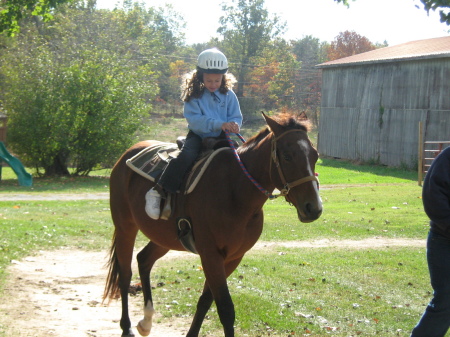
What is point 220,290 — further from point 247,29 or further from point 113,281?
point 247,29

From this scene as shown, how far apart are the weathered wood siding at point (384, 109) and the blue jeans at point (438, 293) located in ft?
83.8

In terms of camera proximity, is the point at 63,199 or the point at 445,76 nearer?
the point at 63,199

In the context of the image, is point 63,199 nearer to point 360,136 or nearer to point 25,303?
point 25,303

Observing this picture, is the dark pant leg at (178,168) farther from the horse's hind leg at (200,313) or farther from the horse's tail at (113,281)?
the horse's tail at (113,281)

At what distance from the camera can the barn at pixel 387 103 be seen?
29.5 metres

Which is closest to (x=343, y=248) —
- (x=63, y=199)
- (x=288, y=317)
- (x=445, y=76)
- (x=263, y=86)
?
(x=288, y=317)

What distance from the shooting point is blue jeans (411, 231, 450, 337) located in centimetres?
445

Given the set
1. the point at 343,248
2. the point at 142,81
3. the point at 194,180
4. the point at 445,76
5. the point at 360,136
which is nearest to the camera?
the point at 194,180

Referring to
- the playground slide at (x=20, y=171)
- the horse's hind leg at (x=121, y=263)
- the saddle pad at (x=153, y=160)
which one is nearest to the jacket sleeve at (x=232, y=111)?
the saddle pad at (x=153, y=160)

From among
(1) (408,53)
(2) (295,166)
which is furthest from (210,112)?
(1) (408,53)

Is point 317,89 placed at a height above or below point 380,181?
above

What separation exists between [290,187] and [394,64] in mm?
29582

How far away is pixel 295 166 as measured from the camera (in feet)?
16.0

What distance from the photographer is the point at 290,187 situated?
4.84 meters
